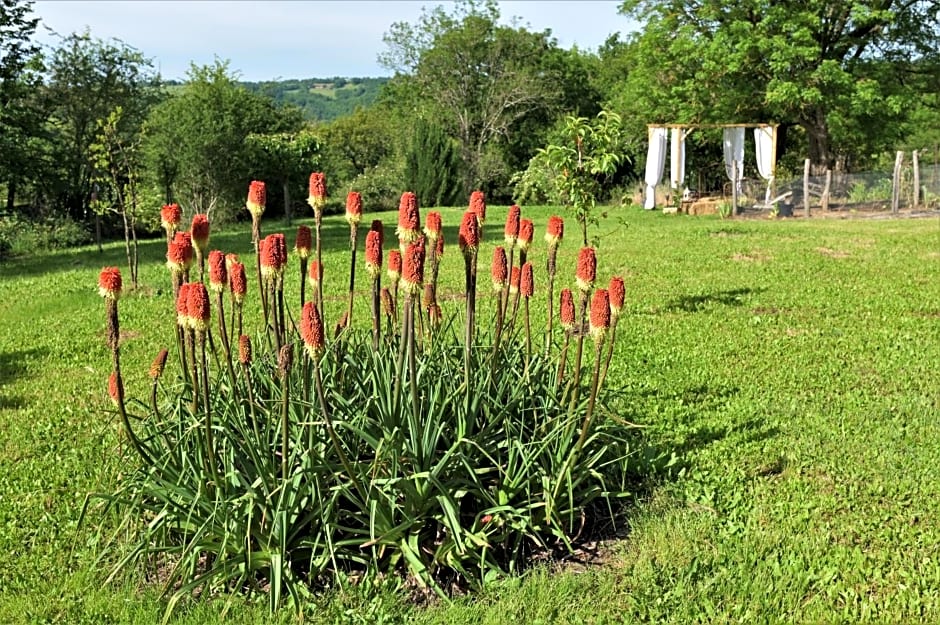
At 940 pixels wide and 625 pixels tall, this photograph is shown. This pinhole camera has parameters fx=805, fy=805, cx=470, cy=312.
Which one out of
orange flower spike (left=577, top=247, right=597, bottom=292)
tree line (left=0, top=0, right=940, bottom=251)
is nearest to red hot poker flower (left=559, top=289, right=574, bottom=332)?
orange flower spike (left=577, top=247, right=597, bottom=292)

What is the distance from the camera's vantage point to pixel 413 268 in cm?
244

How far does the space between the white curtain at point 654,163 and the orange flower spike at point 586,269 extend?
19.6m

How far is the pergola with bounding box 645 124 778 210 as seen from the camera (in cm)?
2158

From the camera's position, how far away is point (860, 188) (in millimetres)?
19500

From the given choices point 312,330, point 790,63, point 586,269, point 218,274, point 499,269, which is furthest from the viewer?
point 790,63

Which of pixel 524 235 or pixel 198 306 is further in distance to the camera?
pixel 524 235

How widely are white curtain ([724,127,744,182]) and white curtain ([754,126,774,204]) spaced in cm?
42

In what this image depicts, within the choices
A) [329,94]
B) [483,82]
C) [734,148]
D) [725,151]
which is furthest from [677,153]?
[329,94]

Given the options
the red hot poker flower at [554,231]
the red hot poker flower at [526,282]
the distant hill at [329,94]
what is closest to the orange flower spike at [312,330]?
the red hot poker flower at [526,282]

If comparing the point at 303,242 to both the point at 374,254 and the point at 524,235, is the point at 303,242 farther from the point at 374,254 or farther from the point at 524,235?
the point at 524,235

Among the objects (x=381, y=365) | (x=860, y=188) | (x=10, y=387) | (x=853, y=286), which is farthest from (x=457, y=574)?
(x=860, y=188)

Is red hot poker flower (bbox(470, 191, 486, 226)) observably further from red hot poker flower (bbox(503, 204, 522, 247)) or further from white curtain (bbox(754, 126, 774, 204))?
white curtain (bbox(754, 126, 774, 204))

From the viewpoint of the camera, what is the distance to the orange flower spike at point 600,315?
277 centimetres

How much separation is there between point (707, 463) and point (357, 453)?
1.82 m
